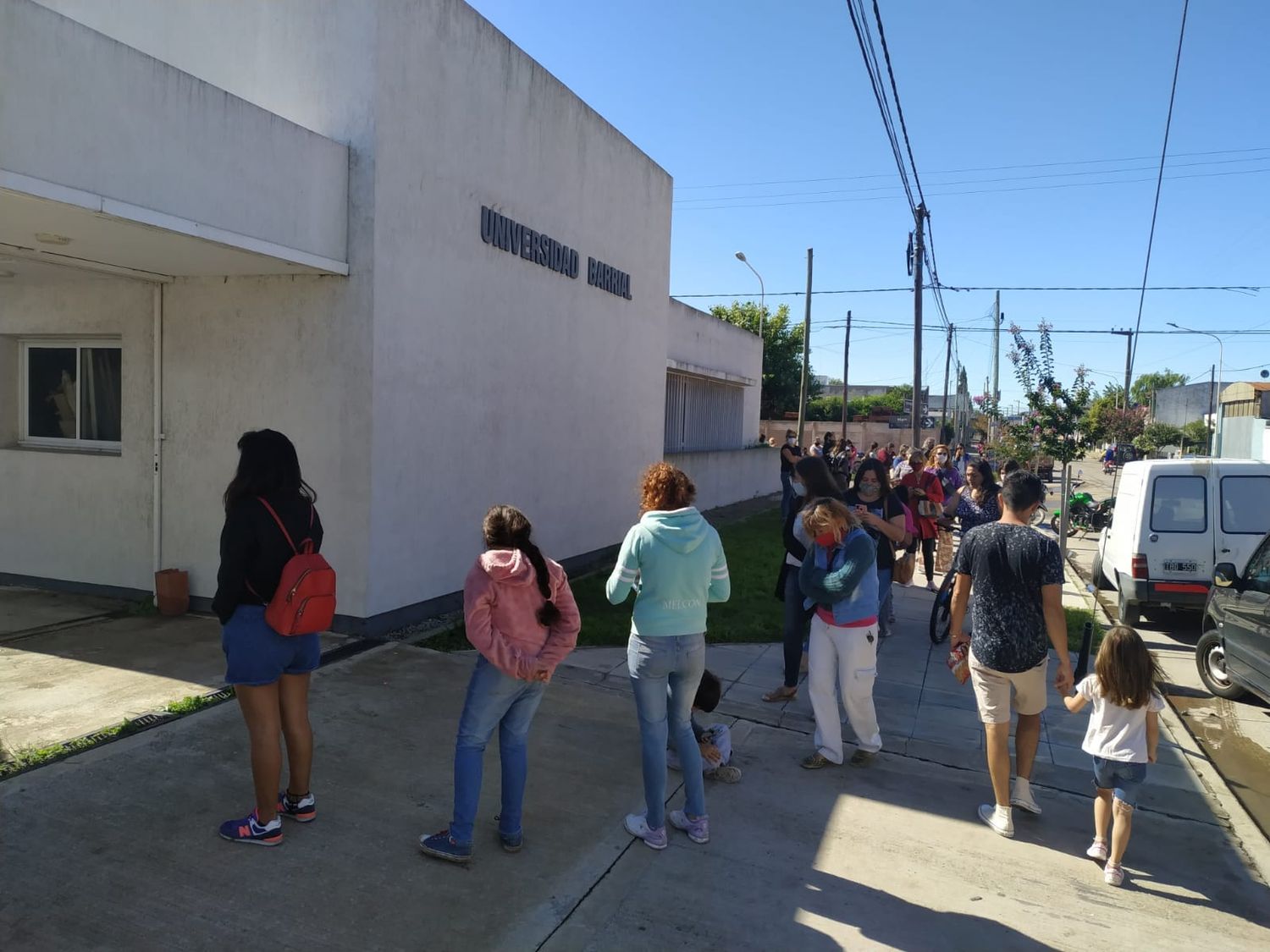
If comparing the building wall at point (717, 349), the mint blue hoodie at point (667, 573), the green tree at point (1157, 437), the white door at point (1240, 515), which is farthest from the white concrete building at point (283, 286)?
the green tree at point (1157, 437)

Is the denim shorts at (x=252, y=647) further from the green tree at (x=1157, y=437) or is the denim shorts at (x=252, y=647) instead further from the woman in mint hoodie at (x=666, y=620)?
the green tree at (x=1157, y=437)

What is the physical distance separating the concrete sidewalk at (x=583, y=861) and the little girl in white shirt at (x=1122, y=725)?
0.32 meters

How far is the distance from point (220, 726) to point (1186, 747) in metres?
6.14

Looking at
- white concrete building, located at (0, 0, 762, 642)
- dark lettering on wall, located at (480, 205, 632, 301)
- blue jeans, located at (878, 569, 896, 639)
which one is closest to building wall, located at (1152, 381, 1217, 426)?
dark lettering on wall, located at (480, 205, 632, 301)

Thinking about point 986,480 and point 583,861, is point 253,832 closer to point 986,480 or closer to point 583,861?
point 583,861

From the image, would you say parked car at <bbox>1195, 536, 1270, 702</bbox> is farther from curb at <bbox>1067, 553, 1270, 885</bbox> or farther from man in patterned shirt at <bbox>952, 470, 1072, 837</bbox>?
man in patterned shirt at <bbox>952, 470, 1072, 837</bbox>

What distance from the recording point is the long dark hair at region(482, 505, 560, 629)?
360 centimetres

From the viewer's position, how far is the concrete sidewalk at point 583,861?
3.32 metres

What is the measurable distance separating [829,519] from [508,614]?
6.74 ft

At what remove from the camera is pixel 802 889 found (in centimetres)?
373

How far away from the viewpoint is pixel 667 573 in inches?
154

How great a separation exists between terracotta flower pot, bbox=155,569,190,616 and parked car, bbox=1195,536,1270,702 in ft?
27.7

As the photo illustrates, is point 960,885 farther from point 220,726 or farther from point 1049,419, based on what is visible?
point 1049,419

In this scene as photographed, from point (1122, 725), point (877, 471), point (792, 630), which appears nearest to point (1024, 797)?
point (1122, 725)
